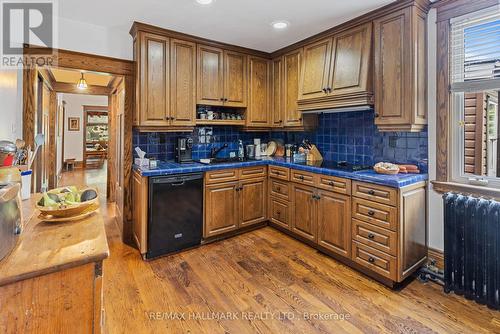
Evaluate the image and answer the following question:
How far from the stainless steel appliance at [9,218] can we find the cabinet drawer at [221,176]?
207cm

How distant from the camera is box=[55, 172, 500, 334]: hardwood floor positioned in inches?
73.8

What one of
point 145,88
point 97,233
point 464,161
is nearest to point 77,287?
point 97,233

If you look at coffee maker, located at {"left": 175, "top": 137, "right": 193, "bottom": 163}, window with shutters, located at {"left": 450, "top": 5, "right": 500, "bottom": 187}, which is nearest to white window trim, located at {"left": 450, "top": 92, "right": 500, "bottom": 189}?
window with shutters, located at {"left": 450, "top": 5, "right": 500, "bottom": 187}

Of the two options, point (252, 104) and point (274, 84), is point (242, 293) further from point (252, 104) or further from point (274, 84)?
point (274, 84)

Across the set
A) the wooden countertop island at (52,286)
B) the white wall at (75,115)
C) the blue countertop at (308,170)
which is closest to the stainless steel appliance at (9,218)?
the wooden countertop island at (52,286)

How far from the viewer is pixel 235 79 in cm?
363

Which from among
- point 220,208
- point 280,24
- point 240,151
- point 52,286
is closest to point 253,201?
point 220,208

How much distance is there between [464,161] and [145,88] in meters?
3.17

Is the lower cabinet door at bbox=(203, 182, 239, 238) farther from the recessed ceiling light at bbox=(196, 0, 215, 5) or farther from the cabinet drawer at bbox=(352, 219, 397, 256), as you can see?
the recessed ceiling light at bbox=(196, 0, 215, 5)

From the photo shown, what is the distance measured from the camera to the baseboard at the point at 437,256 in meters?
2.50

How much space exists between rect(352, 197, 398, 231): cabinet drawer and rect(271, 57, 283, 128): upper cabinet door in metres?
1.68

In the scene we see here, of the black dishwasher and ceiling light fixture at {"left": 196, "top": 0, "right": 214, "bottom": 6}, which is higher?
ceiling light fixture at {"left": 196, "top": 0, "right": 214, "bottom": 6}

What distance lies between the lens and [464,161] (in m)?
2.43

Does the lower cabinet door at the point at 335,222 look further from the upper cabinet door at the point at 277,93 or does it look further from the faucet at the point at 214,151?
the faucet at the point at 214,151
